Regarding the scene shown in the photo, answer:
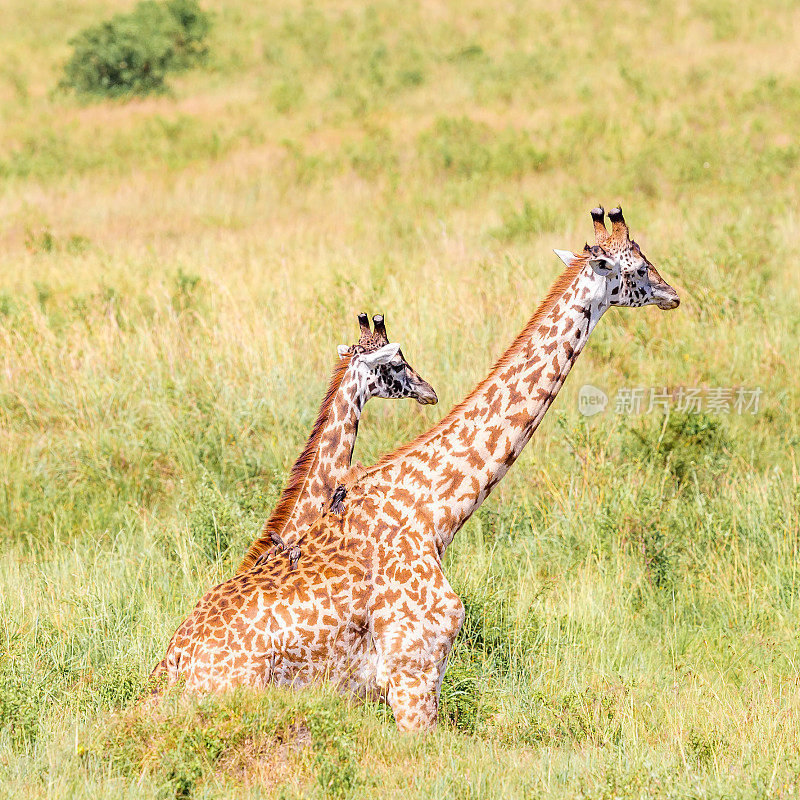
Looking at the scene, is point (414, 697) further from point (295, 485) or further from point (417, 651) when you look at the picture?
point (295, 485)

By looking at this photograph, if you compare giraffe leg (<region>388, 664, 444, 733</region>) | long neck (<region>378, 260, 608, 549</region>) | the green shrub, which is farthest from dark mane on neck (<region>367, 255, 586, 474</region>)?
the green shrub

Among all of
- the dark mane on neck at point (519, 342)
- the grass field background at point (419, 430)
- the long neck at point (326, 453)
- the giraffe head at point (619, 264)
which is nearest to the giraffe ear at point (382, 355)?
the long neck at point (326, 453)

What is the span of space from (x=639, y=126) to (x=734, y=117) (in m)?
1.93

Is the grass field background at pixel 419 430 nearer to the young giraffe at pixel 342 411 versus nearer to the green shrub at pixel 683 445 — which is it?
the green shrub at pixel 683 445

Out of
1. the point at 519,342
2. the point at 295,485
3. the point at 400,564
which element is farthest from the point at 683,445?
the point at 400,564

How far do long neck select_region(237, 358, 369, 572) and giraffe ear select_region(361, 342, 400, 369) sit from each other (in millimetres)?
131

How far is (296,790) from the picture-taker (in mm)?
4230

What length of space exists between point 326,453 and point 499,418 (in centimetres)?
101

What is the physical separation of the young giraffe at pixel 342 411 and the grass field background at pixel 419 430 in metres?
1.07

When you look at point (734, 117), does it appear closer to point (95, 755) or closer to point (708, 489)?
point (708, 489)

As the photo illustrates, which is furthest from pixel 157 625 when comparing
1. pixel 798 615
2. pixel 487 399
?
pixel 798 615

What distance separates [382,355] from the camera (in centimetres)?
513

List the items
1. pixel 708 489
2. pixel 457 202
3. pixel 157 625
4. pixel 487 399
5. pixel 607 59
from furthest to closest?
1. pixel 607 59
2. pixel 457 202
3. pixel 708 489
4. pixel 157 625
5. pixel 487 399

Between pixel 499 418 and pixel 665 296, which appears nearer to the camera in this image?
pixel 499 418
